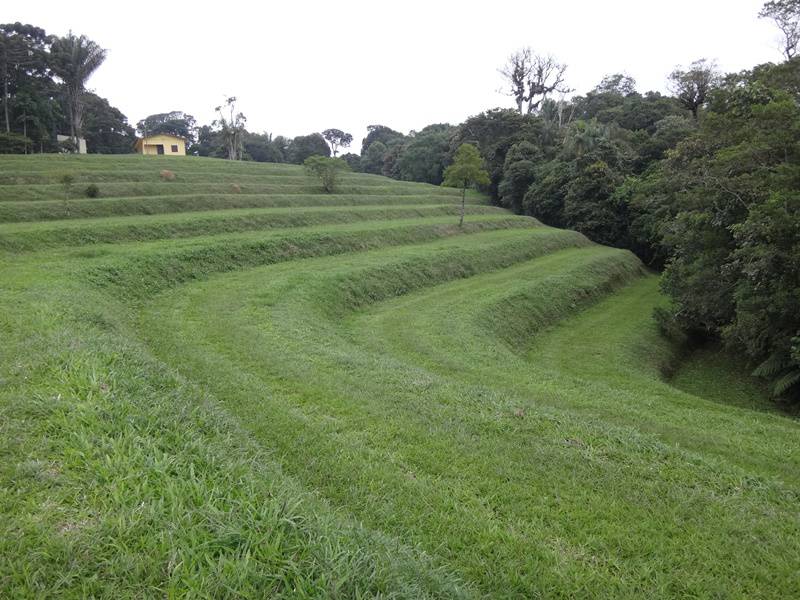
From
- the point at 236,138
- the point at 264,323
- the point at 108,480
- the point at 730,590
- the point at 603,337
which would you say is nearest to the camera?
the point at 108,480

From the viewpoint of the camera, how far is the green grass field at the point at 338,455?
126 inches

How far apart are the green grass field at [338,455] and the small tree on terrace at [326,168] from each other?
82.1ft

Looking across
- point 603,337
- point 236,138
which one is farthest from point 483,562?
point 236,138

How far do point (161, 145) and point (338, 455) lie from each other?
66.2 m

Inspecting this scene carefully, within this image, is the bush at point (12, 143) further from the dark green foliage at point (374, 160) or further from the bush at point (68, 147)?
the dark green foliage at point (374, 160)

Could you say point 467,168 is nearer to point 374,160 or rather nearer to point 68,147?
point 68,147

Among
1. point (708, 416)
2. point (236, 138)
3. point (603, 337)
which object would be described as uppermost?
point (236, 138)

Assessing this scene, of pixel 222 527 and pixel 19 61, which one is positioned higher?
pixel 19 61

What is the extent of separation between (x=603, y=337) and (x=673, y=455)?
14125 mm

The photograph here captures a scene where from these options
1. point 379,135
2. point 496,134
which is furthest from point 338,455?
point 379,135

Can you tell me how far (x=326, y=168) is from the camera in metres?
41.1

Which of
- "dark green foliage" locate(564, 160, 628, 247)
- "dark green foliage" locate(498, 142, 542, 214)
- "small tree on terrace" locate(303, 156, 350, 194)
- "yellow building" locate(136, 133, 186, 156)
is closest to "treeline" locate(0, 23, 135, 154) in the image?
"yellow building" locate(136, 133, 186, 156)

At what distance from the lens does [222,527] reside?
327 cm

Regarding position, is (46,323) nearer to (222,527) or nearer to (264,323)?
(264,323)
